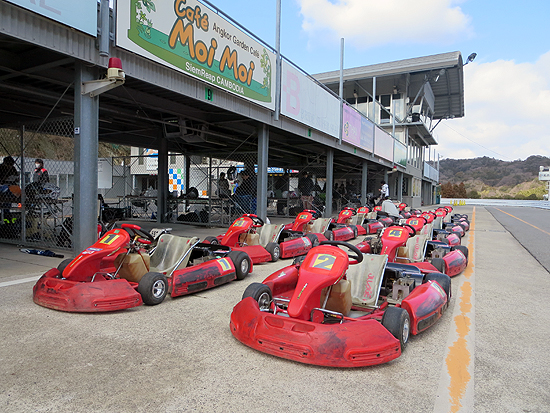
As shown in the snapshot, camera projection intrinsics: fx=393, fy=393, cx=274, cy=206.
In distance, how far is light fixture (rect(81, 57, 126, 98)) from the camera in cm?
532

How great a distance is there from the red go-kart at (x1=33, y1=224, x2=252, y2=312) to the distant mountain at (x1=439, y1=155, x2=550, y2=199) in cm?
9858

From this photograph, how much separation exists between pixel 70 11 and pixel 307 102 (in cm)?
805

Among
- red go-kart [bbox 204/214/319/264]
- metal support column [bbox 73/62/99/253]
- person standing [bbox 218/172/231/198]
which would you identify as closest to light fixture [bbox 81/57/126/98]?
metal support column [bbox 73/62/99/253]

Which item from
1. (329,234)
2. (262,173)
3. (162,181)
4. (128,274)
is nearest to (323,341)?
(128,274)

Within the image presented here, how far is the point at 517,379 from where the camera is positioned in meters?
2.71

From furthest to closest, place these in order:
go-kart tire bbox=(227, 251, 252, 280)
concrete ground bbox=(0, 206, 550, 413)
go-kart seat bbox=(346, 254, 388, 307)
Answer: go-kart tire bbox=(227, 251, 252, 280), go-kart seat bbox=(346, 254, 388, 307), concrete ground bbox=(0, 206, 550, 413)

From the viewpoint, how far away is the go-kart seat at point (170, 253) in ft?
16.2

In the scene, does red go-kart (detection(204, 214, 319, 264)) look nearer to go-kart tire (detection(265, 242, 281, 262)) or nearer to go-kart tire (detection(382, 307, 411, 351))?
go-kart tire (detection(265, 242, 281, 262))

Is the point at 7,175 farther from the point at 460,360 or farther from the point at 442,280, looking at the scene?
the point at 460,360

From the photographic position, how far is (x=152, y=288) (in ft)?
13.5

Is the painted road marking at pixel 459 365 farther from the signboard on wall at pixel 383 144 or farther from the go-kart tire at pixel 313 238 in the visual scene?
the signboard on wall at pixel 383 144

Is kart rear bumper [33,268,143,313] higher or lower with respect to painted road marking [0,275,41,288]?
higher

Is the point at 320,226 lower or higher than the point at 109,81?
lower

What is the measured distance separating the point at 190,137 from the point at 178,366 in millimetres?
9829
